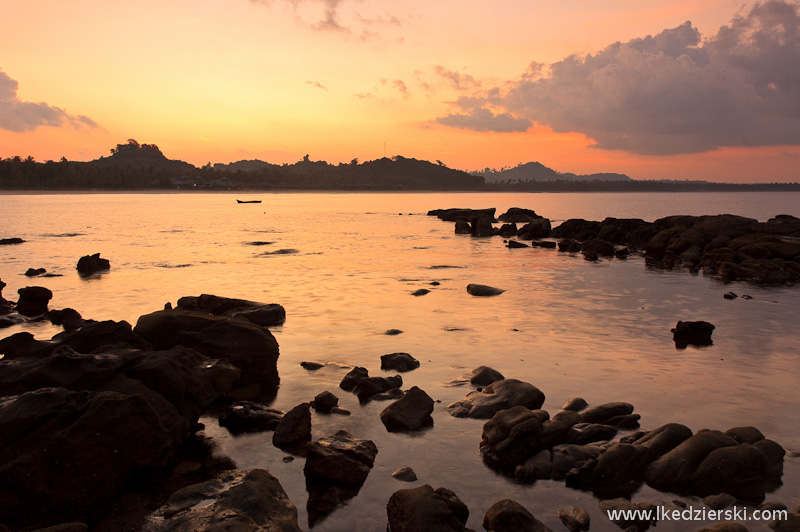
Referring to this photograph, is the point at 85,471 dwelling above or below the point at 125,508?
above

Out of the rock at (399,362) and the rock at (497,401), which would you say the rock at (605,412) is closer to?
the rock at (497,401)

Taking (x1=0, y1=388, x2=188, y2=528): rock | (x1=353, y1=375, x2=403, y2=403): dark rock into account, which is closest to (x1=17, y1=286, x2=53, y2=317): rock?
(x1=0, y1=388, x2=188, y2=528): rock

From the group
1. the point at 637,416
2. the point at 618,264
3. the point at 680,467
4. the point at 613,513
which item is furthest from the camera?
the point at 618,264

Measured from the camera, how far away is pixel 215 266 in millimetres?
32250

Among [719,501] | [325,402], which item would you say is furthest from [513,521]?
[325,402]

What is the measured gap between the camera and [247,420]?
9820 mm

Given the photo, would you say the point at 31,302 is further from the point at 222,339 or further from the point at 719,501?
the point at 719,501

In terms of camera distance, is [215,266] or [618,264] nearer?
[215,266]

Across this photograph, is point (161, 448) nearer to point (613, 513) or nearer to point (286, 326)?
point (613, 513)

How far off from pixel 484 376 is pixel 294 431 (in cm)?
454

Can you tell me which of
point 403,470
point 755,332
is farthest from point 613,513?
point 755,332

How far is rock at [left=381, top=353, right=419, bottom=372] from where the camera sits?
1297cm

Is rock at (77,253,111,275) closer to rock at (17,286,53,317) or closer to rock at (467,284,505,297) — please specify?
rock at (17,286,53,317)

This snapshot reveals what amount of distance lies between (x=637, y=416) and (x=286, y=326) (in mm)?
10699
